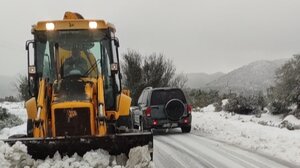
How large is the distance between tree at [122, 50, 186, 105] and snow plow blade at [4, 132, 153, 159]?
32433 millimetres

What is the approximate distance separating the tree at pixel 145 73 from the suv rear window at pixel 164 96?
2118cm

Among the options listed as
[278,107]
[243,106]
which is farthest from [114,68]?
[243,106]

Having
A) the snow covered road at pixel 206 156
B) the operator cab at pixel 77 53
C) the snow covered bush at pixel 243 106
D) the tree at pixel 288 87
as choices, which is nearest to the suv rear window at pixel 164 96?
the snow covered road at pixel 206 156

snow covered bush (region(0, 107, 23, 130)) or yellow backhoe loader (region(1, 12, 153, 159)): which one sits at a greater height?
yellow backhoe loader (region(1, 12, 153, 159))

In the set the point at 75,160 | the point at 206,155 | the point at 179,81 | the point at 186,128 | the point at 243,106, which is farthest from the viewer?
the point at 179,81

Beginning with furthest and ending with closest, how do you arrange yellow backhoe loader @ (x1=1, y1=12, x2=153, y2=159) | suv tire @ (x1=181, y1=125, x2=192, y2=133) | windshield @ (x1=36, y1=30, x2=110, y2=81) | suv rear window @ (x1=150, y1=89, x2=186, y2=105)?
suv rear window @ (x1=150, y1=89, x2=186, y2=105) → suv tire @ (x1=181, y1=125, x2=192, y2=133) → windshield @ (x1=36, y1=30, x2=110, y2=81) → yellow backhoe loader @ (x1=1, y1=12, x2=153, y2=159)

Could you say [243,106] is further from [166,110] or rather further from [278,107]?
[166,110]

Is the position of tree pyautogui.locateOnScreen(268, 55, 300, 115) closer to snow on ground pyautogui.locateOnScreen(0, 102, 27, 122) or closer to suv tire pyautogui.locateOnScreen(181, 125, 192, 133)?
suv tire pyautogui.locateOnScreen(181, 125, 192, 133)

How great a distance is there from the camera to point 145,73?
4222 centimetres

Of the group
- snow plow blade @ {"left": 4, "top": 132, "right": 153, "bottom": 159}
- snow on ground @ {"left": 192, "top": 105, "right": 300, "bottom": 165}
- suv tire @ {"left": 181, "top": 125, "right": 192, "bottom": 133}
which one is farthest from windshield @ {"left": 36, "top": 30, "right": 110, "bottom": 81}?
suv tire @ {"left": 181, "top": 125, "right": 192, "bottom": 133}

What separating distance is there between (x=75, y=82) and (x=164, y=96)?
10.3 metres

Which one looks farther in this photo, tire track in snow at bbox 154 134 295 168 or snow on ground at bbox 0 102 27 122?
snow on ground at bbox 0 102 27 122

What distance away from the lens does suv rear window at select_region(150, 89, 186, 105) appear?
734 inches

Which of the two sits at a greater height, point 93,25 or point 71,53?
point 93,25
